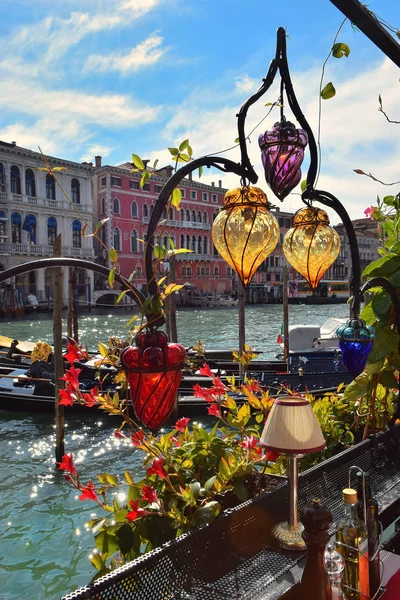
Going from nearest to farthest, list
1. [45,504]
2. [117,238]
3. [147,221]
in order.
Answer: [45,504]
[117,238]
[147,221]

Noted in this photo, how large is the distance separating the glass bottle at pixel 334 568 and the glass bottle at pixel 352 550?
0.18 ft

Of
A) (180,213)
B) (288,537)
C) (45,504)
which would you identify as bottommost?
(45,504)

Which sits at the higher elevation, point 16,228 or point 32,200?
point 32,200

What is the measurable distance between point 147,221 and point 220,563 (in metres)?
31.9

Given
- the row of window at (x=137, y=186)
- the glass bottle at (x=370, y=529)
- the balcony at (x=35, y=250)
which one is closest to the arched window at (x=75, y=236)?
the balcony at (x=35, y=250)

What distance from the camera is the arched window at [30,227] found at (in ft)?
80.6

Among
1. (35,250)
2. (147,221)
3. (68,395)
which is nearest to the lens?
(68,395)

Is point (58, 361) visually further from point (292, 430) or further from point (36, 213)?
point (36, 213)

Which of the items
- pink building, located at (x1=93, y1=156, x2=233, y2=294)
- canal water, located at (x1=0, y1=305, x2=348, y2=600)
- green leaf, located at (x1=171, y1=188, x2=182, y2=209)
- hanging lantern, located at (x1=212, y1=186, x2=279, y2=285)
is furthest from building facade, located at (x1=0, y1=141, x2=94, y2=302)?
green leaf, located at (x1=171, y1=188, x2=182, y2=209)

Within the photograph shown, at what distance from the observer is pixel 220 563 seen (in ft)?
4.12

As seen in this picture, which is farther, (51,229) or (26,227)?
(51,229)

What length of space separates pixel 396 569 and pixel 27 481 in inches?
188

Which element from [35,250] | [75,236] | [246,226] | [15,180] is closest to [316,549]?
[246,226]

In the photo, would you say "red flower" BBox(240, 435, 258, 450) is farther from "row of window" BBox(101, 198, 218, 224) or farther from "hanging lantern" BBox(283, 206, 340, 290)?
"row of window" BBox(101, 198, 218, 224)
